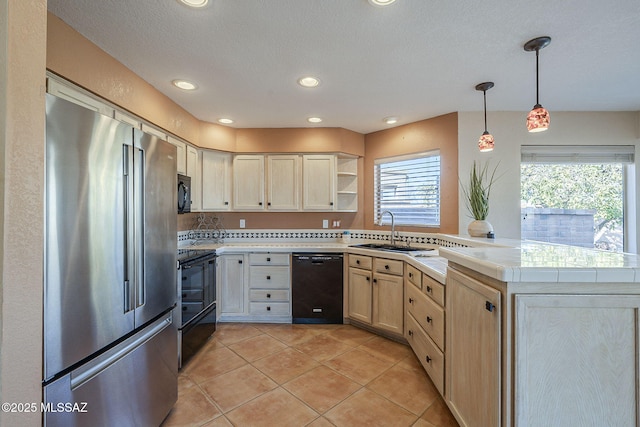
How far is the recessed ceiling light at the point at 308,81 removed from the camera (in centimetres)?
223

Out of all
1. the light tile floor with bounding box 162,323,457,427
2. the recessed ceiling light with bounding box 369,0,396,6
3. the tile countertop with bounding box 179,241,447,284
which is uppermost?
the recessed ceiling light with bounding box 369,0,396,6

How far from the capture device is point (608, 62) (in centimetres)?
198

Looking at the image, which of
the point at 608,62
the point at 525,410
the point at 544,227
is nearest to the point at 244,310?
the point at 525,410

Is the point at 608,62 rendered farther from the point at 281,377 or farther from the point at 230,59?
the point at 281,377

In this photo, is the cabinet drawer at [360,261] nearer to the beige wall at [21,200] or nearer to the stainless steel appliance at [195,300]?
the stainless steel appliance at [195,300]

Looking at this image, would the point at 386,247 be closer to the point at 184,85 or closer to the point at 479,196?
the point at 479,196

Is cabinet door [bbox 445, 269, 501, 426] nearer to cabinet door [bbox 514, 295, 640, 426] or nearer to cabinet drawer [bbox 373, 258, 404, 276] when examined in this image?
cabinet door [bbox 514, 295, 640, 426]

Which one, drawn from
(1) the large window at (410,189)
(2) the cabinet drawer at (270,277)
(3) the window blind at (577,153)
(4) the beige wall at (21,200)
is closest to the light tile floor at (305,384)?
(2) the cabinet drawer at (270,277)

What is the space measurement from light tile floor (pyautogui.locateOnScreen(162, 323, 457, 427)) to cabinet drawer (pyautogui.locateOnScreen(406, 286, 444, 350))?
0.42 metres

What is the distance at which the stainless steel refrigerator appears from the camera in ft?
3.23

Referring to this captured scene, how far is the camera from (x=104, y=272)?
117 cm

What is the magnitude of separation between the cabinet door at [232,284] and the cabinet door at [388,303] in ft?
5.09

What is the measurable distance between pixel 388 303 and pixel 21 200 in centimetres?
271

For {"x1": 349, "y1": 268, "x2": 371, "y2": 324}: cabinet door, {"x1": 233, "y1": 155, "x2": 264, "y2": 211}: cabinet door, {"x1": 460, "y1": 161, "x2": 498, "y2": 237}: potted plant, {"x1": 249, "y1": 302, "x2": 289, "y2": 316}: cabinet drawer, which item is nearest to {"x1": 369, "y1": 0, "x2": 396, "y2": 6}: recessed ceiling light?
{"x1": 460, "y1": 161, "x2": 498, "y2": 237}: potted plant
